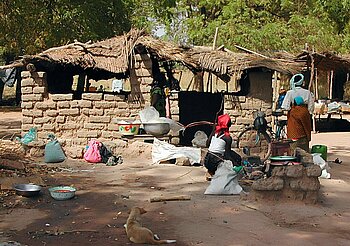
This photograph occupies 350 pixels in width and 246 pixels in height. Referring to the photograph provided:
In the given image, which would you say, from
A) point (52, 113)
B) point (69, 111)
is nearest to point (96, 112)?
point (69, 111)

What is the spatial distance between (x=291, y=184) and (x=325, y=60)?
10023 millimetres

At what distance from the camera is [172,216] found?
21.3 ft

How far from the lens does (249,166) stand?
871cm

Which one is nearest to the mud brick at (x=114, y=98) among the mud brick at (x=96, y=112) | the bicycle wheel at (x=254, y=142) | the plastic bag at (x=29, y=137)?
the mud brick at (x=96, y=112)

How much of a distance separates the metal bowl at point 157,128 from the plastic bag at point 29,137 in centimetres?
240

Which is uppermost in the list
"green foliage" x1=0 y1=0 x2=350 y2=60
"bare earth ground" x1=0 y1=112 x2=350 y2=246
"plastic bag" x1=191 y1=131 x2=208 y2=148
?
"green foliage" x1=0 y1=0 x2=350 y2=60

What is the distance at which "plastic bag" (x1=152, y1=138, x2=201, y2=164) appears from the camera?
413 inches

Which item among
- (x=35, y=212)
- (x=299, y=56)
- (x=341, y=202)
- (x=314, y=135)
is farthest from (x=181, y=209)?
(x=314, y=135)

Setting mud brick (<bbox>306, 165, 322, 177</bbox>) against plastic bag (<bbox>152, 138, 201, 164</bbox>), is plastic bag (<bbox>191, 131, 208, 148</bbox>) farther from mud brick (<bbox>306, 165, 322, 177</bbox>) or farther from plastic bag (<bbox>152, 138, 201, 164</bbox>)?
mud brick (<bbox>306, 165, 322, 177</bbox>)

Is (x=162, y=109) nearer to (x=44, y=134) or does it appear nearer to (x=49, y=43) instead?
(x=44, y=134)

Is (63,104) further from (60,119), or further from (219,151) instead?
(219,151)

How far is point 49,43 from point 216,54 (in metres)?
7.72

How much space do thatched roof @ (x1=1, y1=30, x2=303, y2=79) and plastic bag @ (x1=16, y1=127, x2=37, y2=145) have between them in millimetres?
1559

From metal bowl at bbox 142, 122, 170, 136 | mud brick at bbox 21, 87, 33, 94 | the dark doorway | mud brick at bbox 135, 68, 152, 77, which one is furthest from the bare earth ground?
the dark doorway
